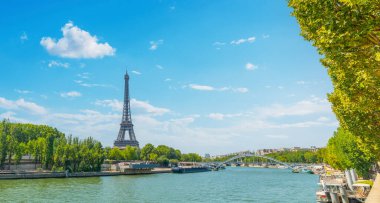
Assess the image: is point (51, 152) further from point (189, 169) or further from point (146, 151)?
point (146, 151)

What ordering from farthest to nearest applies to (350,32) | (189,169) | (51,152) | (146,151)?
(146,151), (189,169), (51,152), (350,32)

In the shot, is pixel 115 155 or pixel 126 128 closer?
pixel 115 155

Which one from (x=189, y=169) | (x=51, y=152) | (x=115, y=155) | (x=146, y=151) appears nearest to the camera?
(x=51, y=152)

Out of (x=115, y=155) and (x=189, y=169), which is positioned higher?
(x=115, y=155)

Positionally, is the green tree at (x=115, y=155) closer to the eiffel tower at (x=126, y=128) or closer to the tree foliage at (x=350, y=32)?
the eiffel tower at (x=126, y=128)

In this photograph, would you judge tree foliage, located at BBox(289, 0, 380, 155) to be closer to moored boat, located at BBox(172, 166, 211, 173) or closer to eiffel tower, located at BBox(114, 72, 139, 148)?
moored boat, located at BBox(172, 166, 211, 173)

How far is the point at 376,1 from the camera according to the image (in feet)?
19.2

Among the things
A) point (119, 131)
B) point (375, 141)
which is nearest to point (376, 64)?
point (375, 141)

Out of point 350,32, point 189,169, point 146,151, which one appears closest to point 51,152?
point 189,169

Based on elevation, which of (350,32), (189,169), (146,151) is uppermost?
(146,151)

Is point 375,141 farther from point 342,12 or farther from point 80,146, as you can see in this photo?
point 80,146

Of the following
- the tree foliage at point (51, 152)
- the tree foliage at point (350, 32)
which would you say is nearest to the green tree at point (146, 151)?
the tree foliage at point (51, 152)

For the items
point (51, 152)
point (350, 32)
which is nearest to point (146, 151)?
point (51, 152)

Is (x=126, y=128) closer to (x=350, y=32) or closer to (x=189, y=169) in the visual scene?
(x=189, y=169)
